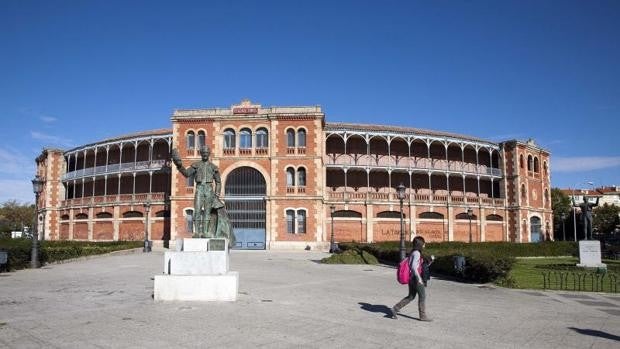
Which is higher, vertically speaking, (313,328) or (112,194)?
(112,194)

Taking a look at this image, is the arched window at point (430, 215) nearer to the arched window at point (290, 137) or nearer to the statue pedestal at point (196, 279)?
the arched window at point (290, 137)

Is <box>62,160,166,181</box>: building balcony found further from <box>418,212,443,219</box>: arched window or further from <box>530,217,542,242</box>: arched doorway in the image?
<box>530,217,542,242</box>: arched doorway

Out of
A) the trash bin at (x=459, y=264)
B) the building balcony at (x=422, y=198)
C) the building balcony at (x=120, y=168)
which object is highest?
the building balcony at (x=120, y=168)

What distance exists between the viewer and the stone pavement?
771 cm

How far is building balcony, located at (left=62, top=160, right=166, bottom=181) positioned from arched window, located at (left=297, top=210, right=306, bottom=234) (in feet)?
50.2

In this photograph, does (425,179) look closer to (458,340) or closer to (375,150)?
(375,150)

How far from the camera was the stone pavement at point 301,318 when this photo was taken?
771 cm

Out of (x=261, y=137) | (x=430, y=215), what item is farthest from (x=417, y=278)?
(x=430, y=215)

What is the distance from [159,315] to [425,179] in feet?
143

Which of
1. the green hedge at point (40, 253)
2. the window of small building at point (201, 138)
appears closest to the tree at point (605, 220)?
the window of small building at point (201, 138)

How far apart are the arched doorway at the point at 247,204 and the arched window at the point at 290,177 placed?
2.09 meters

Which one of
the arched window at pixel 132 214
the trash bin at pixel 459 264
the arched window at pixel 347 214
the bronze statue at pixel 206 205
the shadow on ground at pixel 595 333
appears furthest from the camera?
the arched window at pixel 132 214

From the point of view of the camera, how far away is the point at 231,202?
43875 millimetres

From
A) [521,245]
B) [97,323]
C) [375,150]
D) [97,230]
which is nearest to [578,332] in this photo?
[97,323]
